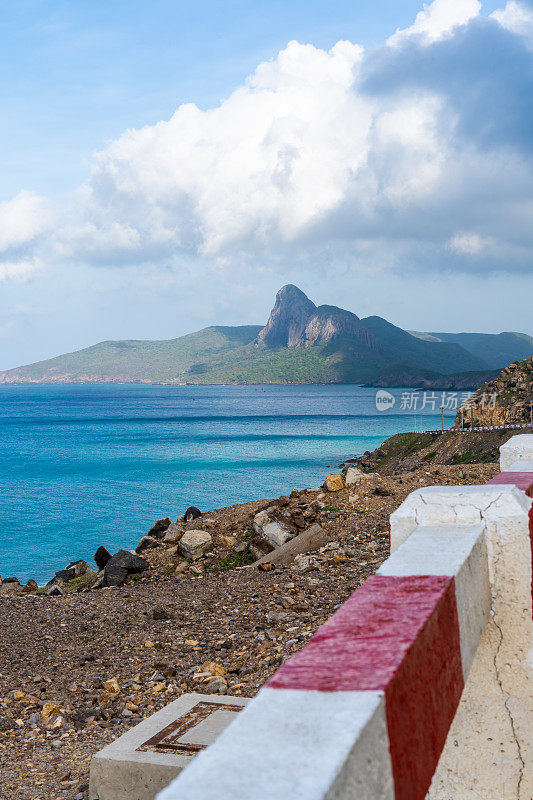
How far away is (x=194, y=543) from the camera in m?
13.8

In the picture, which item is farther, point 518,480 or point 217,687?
point 217,687

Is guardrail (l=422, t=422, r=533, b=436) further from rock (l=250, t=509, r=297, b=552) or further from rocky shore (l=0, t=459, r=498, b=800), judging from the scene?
rock (l=250, t=509, r=297, b=552)

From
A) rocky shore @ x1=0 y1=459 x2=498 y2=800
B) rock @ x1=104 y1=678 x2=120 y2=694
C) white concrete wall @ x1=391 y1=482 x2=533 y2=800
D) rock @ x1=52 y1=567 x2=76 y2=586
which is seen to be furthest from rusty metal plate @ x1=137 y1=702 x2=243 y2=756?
rock @ x1=52 y1=567 x2=76 y2=586

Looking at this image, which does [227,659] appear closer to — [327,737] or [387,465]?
[327,737]

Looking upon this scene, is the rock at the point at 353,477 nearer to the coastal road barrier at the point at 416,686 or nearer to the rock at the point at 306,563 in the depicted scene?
the rock at the point at 306,563

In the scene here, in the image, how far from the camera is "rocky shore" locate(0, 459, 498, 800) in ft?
21.3

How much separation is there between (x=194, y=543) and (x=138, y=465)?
158 ft

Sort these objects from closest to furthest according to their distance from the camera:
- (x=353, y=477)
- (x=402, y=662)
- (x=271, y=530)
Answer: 1. (x=402, y=662)
2. (x=271, y=530)
3. (x=353, y=477)

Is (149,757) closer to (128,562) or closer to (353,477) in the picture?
(128,562)

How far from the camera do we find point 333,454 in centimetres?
6412

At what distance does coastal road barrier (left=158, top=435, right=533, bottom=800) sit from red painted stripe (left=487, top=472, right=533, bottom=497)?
0.02 meters

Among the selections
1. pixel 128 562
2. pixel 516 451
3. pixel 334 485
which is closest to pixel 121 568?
pixel 128 562

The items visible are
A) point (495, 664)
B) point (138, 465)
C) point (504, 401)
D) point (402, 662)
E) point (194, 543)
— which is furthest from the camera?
point (138, 465)

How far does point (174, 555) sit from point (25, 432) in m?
91.1
